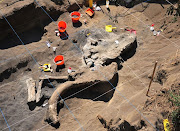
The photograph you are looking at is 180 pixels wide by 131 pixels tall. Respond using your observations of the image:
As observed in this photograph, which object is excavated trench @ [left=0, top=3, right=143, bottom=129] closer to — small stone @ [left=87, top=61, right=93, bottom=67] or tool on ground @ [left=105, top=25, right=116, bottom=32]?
small stone @ [left=87, top=61, right=93, bottom=67]

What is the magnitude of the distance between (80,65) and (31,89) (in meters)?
1.97

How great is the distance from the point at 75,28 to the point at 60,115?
14.2ft

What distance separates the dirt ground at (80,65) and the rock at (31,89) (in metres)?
0.23

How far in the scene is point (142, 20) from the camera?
9234 mm

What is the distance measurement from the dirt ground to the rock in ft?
0.77

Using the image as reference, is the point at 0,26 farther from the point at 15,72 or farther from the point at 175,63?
the point at 175,63

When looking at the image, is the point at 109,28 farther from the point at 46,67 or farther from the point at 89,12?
the point at 46,67

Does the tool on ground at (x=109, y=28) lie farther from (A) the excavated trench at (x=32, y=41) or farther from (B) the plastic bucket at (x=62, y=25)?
(B) the plastic bucket at (x=62, y=25)

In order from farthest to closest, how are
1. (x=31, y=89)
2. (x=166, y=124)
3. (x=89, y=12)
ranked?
(x=89, y=12)
(x=31, y=89)
(x=166, y=124)

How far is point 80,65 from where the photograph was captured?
7.21m

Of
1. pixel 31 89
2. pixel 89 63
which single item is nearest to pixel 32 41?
pixel 31 89

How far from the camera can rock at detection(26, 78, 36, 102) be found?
5938mm

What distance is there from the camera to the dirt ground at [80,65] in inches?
203

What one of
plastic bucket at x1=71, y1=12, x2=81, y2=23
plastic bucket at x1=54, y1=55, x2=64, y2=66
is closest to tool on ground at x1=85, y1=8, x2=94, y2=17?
plastic bucket at x1=71, y1=12, x2=81, y2=23
